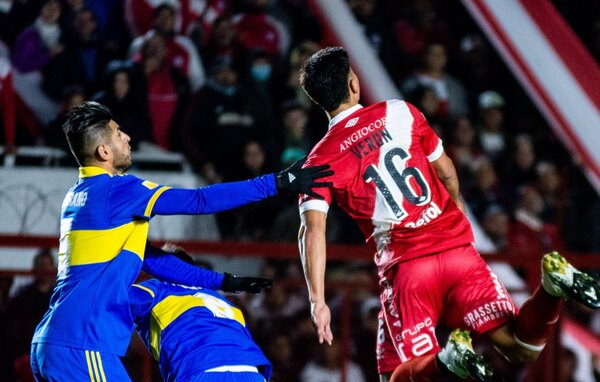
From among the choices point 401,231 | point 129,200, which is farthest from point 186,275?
point 401,231

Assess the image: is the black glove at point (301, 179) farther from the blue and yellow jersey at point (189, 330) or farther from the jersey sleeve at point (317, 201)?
the blue and yellow jersey at point (189, 330)

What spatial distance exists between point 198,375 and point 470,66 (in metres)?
6.27

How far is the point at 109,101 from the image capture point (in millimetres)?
8672

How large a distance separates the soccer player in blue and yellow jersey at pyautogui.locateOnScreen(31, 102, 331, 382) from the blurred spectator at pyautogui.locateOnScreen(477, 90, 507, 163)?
477 centimetres

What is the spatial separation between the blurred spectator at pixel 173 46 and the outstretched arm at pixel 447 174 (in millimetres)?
3935

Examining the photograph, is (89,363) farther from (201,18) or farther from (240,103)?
(201,18)

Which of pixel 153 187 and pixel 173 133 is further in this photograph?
pixel 173 133

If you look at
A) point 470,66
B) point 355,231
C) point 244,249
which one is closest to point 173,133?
point 355,231

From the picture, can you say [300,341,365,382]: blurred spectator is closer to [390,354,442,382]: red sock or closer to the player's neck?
[390,354,442,382]: red sock

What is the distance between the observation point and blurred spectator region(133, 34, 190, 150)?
29.3 feet

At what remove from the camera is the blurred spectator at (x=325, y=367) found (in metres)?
6.87

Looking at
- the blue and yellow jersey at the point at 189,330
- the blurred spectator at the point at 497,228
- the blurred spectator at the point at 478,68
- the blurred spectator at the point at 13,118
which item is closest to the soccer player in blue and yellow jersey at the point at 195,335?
the blue and yellow jersey at the point at 189,330

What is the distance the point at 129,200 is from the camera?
4.94m

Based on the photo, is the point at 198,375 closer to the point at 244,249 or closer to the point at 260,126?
the point at 244,249
